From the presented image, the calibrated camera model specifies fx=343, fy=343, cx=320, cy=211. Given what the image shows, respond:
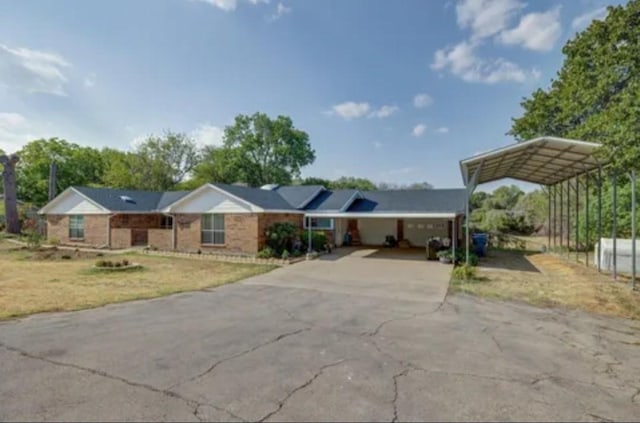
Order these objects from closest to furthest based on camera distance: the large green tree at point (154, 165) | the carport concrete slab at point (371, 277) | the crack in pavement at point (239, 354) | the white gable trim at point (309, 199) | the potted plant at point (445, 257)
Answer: the crack in pavement at point (239, 354) → the carport concrete slab at point (371, 277) → the potted plant at point (445, 257) → the white gable trim at point (309, 199) → the large green tree at point (154, 165)

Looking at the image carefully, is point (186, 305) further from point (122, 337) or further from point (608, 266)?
point (608, 266)

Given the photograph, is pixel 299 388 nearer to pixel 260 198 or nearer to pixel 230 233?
pixel 230 233

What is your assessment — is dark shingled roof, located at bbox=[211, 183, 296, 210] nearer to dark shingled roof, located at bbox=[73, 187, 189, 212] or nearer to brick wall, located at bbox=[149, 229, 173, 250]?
brick wall, located at bbox=[149, 229, 173, 250]

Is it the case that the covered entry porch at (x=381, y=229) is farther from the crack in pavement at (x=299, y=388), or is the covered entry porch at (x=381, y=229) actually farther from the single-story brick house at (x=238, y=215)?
the crack in pavement at (x=299, y=388)

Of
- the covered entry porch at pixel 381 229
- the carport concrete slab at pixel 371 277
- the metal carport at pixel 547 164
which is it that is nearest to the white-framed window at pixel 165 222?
the covered entry porch at pixel 381 229

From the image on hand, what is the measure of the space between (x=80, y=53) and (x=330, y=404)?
16098 mm

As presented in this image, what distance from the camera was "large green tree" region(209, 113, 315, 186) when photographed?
46.4 metres

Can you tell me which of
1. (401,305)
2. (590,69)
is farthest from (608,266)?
(590,69)

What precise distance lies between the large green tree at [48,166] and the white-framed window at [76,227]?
24.2 meters

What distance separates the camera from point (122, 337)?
19.0ft

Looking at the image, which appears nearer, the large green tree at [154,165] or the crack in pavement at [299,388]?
the crack in pavement at [299,388]

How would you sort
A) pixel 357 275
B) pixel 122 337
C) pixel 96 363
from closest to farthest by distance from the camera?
pixel 96 363
pixel 122 337
pixel 357 275

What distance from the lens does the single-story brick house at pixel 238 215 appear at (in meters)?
16.7

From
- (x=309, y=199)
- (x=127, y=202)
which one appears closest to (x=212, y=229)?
(x=309, y=199)
